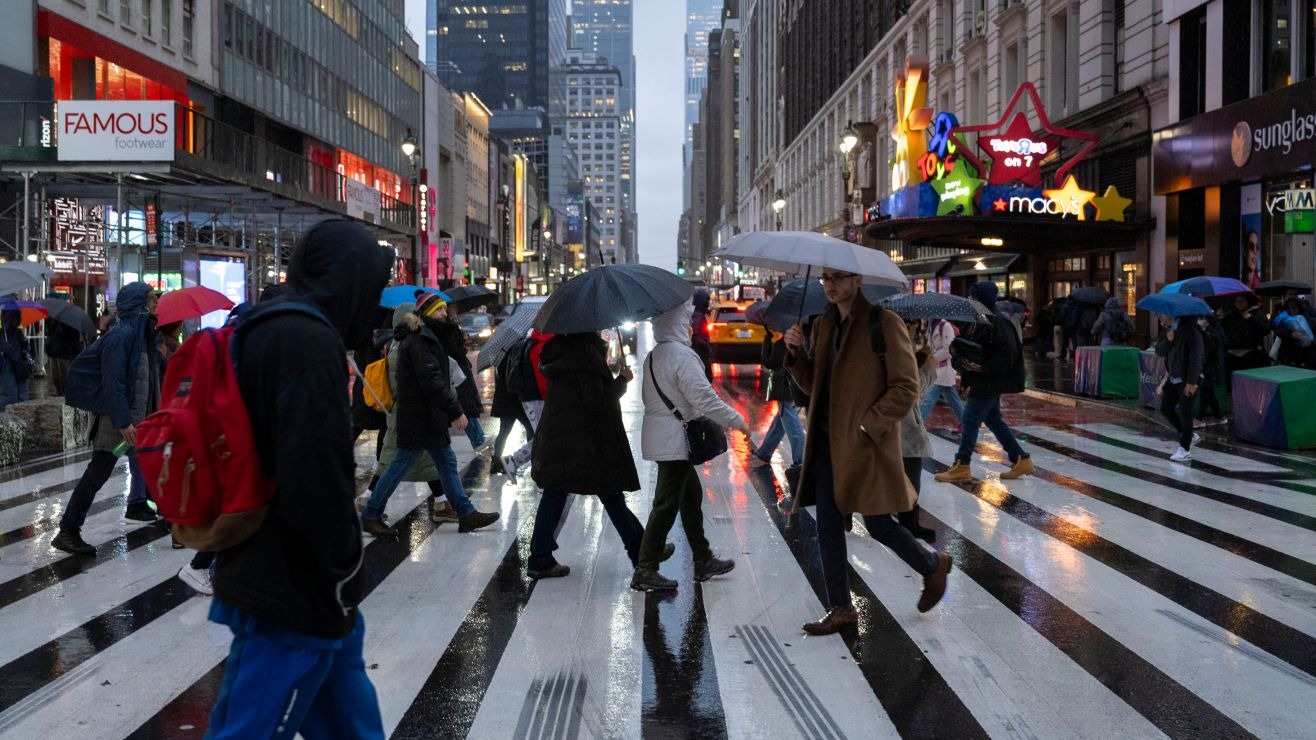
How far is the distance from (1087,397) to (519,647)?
16.2 m

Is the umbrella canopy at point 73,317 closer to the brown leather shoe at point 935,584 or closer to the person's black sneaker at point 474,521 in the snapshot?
the person's black sneaker at point 474,521

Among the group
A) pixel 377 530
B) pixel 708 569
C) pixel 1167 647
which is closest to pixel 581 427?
pixel 708 569

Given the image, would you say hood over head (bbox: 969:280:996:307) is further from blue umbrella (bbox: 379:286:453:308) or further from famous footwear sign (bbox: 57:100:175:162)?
famous footwear sign (bbox: 57:100:175:162)

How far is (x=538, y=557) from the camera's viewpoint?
23.8ft

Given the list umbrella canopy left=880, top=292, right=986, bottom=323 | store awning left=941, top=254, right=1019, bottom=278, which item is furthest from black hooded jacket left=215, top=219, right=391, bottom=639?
store awning left=941, top=254, right=1019, bottom=278

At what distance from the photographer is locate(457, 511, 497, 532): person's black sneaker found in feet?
28.8

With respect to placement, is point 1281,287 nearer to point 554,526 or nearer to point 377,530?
point 554,526

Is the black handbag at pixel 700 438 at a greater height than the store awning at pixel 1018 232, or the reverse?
the store awning at pixel 1018 232

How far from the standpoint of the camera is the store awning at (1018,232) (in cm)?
2778

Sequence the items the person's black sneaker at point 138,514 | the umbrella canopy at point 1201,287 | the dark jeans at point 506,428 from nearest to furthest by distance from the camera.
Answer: the person's black sneaker at point 138,514
the dark jeans at point 506,428
the umbrella canopy at point 1201,287

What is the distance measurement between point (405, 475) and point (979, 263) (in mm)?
34038

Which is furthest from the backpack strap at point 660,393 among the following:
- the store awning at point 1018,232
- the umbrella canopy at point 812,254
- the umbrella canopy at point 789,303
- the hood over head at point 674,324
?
the store awning at point 1018,232

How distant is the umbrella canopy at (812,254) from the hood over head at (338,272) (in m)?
3.11

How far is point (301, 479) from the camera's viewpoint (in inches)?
112
